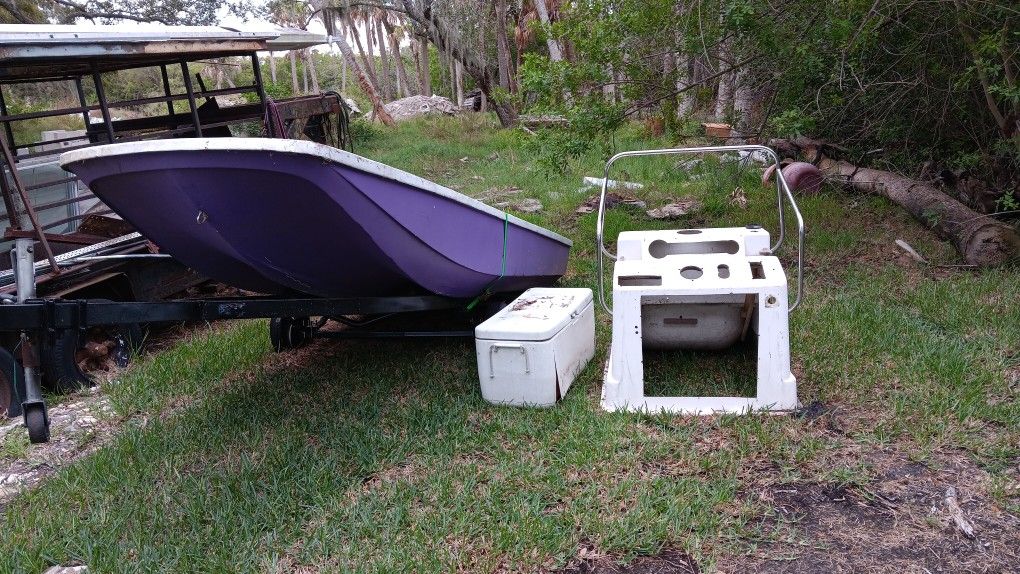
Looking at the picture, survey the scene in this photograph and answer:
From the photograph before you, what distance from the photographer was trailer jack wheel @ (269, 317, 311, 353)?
473 cm

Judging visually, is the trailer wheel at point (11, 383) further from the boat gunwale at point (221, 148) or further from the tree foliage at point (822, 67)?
the tree foliage at point (822, 67)

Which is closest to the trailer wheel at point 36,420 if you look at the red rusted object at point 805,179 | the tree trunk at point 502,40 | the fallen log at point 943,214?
the fallen log at point 943,214

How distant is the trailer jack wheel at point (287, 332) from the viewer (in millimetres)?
4727

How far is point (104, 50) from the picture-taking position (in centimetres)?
447

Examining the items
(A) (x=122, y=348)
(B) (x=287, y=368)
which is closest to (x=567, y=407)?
(B) (x=287, y=368)

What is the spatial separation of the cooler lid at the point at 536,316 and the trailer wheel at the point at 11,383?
9.30 ft

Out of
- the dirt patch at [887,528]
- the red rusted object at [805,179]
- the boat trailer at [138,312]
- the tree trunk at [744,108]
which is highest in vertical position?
the tree trunk at [744,108]

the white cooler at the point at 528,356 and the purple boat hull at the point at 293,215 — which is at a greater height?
the purple boat hull at the point at 293,215

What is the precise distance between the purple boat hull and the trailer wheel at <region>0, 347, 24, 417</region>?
1646 mm

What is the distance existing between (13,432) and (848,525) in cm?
424

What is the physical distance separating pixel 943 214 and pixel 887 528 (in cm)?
432

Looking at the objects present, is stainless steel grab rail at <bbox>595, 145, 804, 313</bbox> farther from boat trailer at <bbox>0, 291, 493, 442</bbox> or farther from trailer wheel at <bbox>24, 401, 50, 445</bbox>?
trailer wheel at <bbox>24, 401, 50, 445</bbox>

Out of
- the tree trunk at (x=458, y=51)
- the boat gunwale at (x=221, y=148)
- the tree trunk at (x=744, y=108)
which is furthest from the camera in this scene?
the tree trunk at (x=458, y=51)

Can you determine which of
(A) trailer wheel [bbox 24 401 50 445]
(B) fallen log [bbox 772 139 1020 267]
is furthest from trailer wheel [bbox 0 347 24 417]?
(B) fallen log [bbox 772 139 1020 267]
